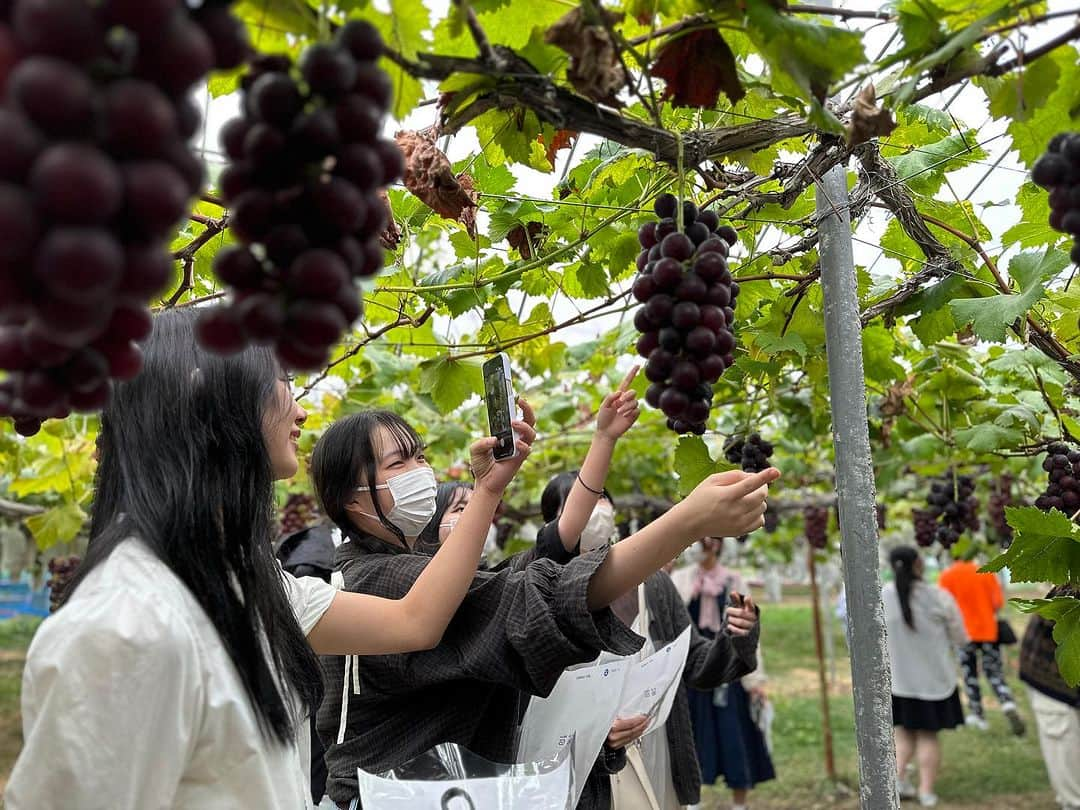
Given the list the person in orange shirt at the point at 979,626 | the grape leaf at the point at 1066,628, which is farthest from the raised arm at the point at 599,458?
the person in orange shirt at the point at 979,626

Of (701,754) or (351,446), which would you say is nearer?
(351,446)

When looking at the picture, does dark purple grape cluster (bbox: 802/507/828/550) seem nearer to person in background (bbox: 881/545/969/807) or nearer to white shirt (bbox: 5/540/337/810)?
person in background (bbox: 881/545/969/807)

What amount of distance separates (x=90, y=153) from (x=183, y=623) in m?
0.87

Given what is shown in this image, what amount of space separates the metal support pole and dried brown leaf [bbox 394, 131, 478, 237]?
773 millimetres

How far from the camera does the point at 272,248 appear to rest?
0.81m

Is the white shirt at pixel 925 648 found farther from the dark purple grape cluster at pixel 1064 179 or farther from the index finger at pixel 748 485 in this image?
the dark purple grape cluster at pixel 1064 179

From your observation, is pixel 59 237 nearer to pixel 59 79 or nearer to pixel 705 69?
pixel 59 79

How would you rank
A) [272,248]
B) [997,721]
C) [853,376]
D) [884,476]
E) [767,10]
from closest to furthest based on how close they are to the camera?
[272,248], [767,10], [853,376], [884,476], [997,721]

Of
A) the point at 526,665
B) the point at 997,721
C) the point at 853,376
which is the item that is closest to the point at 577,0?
the point at 853,376

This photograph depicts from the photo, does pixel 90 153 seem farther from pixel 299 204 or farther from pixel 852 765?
pixel 852 765

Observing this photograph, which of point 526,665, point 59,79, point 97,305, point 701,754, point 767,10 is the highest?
point 767,10

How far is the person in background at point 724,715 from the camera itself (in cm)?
594

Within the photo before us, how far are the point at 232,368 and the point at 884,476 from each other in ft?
15.9

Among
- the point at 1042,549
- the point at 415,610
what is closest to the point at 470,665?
the point at 415,610
